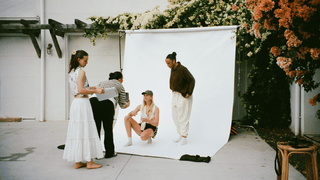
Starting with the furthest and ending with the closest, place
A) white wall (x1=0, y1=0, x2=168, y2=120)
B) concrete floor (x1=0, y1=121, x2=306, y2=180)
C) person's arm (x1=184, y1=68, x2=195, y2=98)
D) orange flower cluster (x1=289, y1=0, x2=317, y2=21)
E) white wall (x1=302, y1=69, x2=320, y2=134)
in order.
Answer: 1. white wall (x1=0, y1=0, x2=168, y2=120)
2. white wall (x1=302, y1=69, x2=320, y2=134)
3. person's arm (x1=184, y1=68, x2=195, y2=98)
4. concrete floor (x1=0, y1=121, x2=306, y2=180)
5. orange flower cluster (x1=289, y1=0, x2=317, y2=21)

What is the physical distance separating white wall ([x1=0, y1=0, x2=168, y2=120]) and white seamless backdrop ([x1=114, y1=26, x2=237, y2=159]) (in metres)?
1.75

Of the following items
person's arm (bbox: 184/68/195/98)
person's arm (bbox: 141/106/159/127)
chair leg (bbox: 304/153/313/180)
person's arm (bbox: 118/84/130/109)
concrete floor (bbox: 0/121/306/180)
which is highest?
person's arm (bbox: 184/68/195/98)

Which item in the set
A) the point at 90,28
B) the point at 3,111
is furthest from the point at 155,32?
the point at 3,111

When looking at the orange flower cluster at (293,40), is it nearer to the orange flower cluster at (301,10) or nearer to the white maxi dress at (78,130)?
the orange flower cluster at (301,10)

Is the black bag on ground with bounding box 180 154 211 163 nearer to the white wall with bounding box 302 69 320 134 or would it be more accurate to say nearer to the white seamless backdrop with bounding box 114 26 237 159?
the white seamless backdrop with bounding box 114 26 237 159

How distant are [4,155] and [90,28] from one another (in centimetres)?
373

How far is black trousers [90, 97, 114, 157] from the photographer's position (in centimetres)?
388

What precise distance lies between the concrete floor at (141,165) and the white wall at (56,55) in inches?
117

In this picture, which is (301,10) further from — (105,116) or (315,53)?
(105,116)

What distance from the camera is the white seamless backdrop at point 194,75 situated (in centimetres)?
535

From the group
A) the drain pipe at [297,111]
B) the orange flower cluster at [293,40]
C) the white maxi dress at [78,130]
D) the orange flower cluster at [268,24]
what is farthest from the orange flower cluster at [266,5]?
the drain pipe at [297,111]

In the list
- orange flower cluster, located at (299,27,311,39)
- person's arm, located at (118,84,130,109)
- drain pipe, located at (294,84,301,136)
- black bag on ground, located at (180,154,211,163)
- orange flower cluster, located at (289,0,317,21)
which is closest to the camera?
orange flower cluster, located at (289,0,317,21)

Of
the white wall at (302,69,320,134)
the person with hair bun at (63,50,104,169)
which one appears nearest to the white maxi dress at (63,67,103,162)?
the person with hair bun at (63,50,104,169)

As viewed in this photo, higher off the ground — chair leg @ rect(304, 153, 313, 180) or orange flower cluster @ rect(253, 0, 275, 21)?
orange flower cluster @ rect(253, 0, 275, 21)
